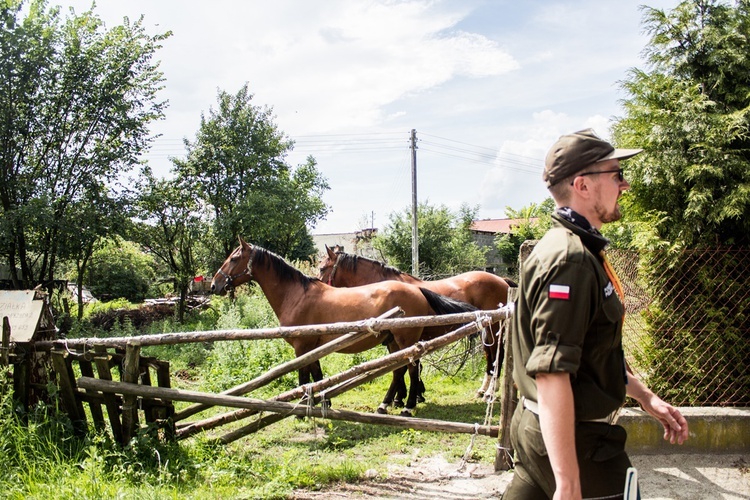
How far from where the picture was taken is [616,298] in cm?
178

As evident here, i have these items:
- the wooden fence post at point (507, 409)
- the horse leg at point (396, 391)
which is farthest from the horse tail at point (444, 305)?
the wooden fence post at point (507, 409)

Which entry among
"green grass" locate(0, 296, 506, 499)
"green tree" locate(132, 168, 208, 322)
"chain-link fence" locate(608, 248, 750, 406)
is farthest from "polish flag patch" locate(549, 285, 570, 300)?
"green tree" locate(132, 168, 208, 322)

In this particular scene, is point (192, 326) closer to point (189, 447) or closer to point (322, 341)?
point (322, 341)

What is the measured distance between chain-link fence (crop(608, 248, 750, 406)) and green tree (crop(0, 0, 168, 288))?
12.5 meters

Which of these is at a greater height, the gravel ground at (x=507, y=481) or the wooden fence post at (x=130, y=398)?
the wooden fence post at (x=130, y=398)

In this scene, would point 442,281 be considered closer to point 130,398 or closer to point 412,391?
point 412,391

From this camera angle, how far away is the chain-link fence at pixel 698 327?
4.93 m

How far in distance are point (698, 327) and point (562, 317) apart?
13.7 feet

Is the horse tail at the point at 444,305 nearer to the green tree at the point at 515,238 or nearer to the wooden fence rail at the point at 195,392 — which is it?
the wooden fence rail at the point at 195,392

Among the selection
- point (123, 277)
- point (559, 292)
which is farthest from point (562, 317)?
point (123, 277)

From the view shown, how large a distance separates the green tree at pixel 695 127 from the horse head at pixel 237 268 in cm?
494

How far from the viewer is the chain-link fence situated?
4930 mm

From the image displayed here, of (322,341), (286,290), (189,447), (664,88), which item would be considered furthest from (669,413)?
(286,290)

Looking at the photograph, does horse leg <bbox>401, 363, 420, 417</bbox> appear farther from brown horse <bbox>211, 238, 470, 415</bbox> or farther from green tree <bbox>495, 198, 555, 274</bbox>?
green tree <bbox>495, 198, 555, 274</bbox>
